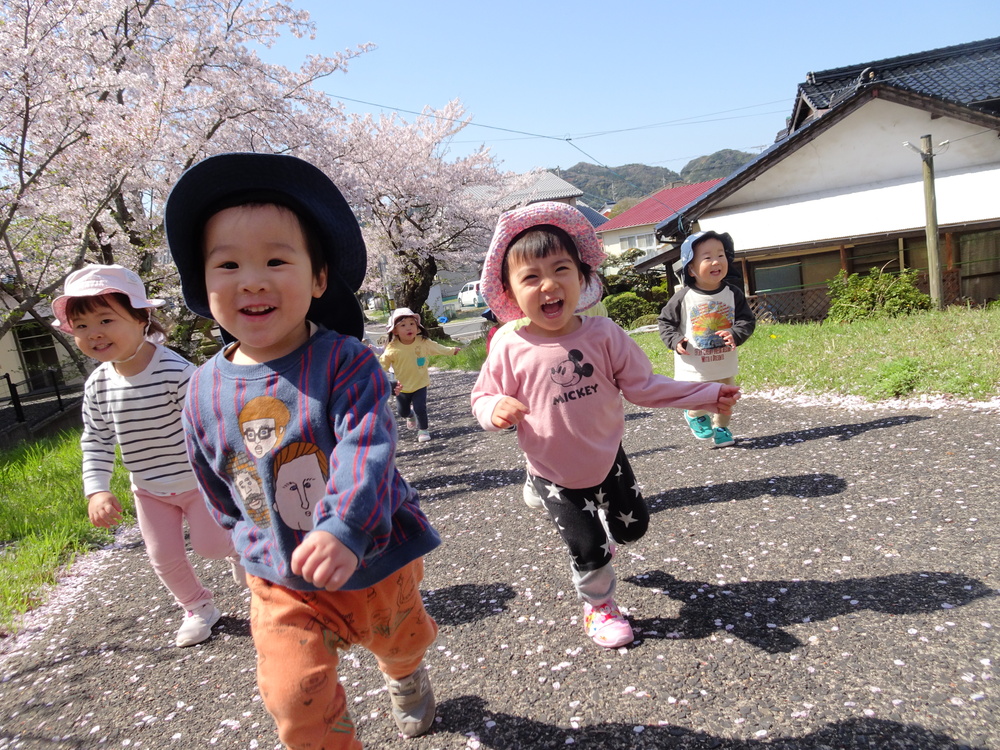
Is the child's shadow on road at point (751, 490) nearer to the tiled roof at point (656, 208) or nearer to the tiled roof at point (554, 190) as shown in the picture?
the tiled roof at point (656, 208)

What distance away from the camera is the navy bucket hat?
1772 millimetres

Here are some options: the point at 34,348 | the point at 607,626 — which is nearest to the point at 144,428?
the point at 607,626

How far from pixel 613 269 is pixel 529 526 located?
1227 inches

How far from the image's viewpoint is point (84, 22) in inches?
361

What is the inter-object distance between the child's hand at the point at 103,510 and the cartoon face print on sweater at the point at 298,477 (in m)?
1.48

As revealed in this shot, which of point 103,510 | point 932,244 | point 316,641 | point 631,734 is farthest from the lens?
point 932,244

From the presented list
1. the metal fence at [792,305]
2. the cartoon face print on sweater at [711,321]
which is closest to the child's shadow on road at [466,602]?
the cartoon face print on sweater at [711,321]

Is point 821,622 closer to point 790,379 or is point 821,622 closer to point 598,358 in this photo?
point 598,358

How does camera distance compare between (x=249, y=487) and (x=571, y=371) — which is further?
(x=571, y=371)

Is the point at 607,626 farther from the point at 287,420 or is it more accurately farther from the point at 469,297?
the point at 469,297

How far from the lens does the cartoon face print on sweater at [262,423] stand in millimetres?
1791

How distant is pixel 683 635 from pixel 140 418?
2.81 m

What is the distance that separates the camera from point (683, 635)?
8.79 feet

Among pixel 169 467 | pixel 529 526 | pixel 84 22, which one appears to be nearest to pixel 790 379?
pixel 529 526
